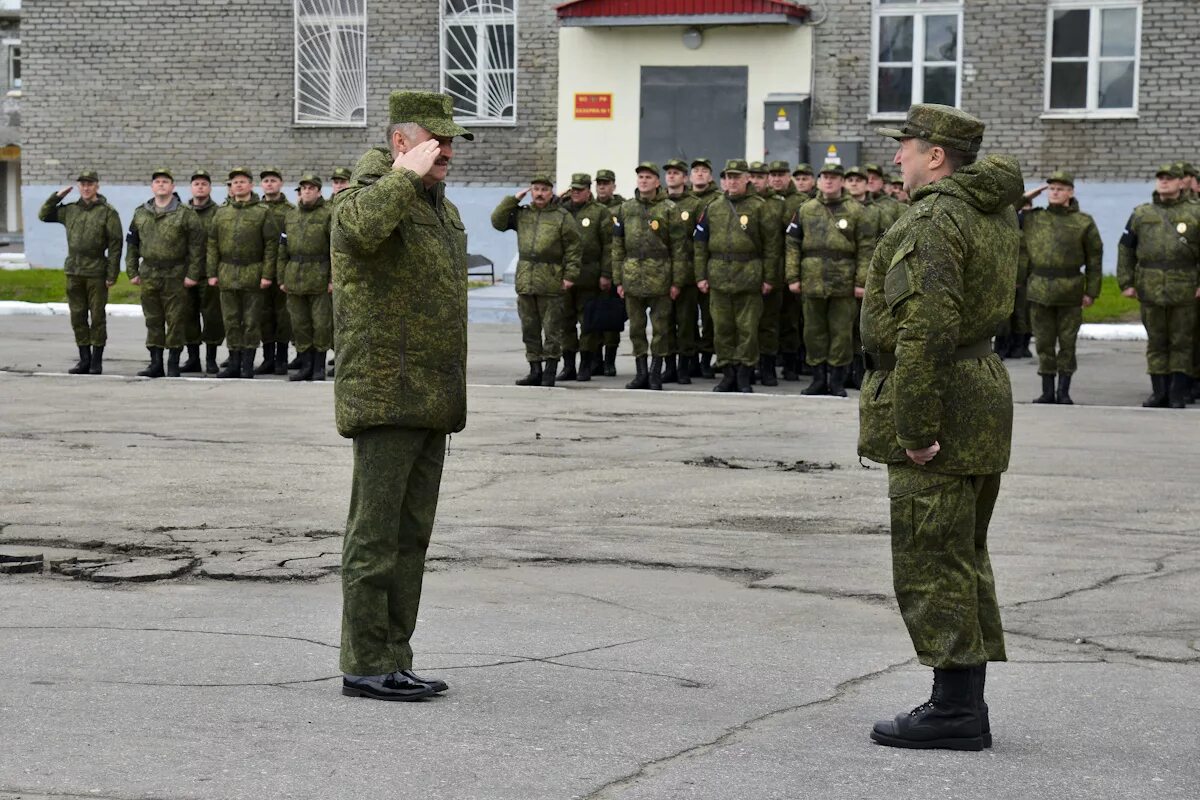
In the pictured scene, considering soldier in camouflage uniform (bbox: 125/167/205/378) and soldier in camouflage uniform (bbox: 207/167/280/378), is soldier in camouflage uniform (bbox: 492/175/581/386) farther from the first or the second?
soldier in camouflage uniform (bbox: 125/167/205/378)

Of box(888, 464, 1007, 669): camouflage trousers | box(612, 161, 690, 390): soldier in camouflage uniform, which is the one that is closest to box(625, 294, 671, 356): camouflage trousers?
box(612, 161, 690, 390): soldier in camouflage uniform

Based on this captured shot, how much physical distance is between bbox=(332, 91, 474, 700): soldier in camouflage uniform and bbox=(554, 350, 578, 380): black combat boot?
12955 millimetres

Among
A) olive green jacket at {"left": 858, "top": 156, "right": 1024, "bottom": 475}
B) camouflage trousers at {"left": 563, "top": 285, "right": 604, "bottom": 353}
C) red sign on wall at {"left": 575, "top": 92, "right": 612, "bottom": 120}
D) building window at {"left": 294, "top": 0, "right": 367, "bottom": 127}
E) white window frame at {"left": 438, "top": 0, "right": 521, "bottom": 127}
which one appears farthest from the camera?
building window at {"left": 294, "top": 0, "right": 367, "bottom": 127}

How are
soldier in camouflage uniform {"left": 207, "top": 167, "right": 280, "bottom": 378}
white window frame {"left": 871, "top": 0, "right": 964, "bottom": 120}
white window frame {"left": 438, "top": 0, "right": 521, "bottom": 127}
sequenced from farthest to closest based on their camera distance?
white window frame {"left": 438, "top": 0, "right": 521, "bottom": 127} → white window frame {"left": 871, "top": 0, "right": 964, "bottom": 120} → soldier in camouflage uniform {"left": 207, "top": 167, "right": 280, "bottom": 378}

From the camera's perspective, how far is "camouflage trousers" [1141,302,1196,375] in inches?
657

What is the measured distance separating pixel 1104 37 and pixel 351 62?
38.1 feet

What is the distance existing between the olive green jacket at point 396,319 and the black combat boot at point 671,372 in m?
12.7

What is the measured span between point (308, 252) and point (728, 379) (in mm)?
4214

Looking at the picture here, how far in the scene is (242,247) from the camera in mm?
18766

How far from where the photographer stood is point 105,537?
365 inches

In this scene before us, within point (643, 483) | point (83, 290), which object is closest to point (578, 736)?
point (643, 483)

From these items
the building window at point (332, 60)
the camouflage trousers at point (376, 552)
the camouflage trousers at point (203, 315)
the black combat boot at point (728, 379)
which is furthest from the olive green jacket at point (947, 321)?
the building window at point (332, 60)

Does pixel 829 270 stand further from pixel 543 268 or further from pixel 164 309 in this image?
pixel 164 309

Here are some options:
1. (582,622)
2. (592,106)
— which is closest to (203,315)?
(592,106)
